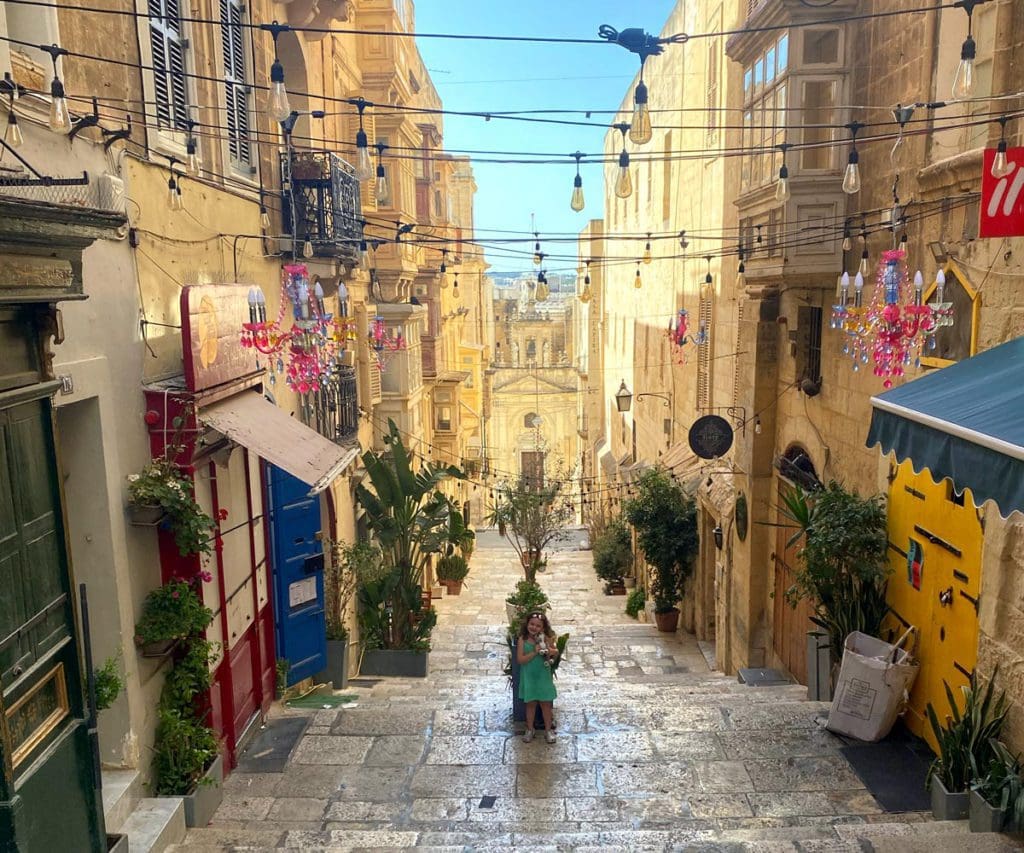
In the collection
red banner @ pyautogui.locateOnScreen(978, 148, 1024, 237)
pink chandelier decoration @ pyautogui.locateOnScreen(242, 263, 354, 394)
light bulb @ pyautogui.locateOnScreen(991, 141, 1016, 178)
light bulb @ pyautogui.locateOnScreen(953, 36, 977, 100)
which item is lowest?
pink chandelier decoration @ pyautogui.locateOnScreen(242, 263, 354, 394)

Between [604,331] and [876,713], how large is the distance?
1296 inches

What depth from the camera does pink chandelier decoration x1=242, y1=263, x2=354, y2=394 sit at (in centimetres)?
775

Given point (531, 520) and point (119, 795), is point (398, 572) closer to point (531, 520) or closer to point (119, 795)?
point (119, 795)

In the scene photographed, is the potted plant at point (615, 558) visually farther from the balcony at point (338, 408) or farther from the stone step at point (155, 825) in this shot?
the stone step at point (155, 825)

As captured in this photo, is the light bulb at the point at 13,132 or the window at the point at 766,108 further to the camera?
the window at the point at 766,108

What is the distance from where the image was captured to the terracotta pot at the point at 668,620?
16031mm

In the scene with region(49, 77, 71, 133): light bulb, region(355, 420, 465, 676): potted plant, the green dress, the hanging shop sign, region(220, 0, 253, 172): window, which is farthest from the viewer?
region(355, 420, 465, 676): potted plant

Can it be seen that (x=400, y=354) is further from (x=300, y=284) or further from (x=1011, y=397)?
(x=1011, y=397)

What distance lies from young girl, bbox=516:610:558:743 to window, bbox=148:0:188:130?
5205 mm

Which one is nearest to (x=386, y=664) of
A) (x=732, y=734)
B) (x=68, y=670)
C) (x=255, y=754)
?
(x=255, y=754)

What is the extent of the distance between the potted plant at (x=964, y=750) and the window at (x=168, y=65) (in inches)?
283

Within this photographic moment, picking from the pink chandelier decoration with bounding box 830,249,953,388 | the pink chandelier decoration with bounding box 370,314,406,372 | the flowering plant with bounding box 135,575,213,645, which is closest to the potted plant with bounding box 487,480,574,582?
the pink chandelier decoration with bounding box 370,314,406,372

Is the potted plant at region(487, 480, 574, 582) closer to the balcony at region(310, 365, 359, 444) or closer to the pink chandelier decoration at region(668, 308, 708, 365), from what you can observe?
the pink chandelier decoration at region(668, 308, 708, 365)


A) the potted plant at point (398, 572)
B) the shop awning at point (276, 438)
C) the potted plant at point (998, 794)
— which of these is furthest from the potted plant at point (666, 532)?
the potted plant at point (998, 794)
